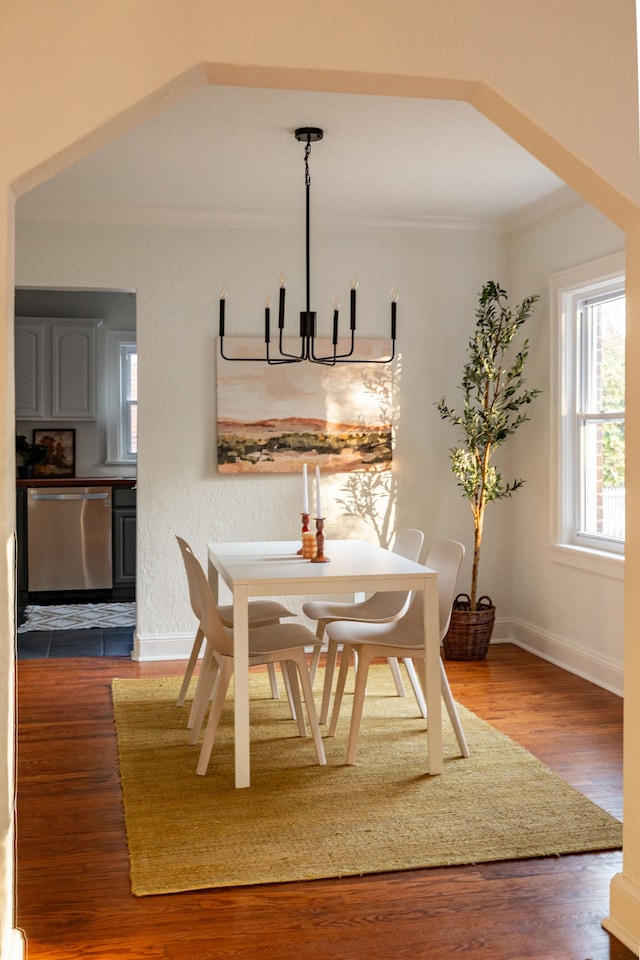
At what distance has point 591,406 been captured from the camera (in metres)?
5.15

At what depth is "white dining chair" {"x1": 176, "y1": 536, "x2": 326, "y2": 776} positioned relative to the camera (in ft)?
11.7

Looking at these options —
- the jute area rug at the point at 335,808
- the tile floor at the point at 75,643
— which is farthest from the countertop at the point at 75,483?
the jute area rug at the point at 335,808

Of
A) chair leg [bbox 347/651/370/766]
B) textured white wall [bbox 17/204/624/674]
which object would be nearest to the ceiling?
textured white wall [bbox 17/204/624/674]

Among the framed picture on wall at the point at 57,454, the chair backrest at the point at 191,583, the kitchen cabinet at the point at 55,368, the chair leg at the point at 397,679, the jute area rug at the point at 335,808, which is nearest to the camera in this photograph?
the jute area rug at the point at 335,808

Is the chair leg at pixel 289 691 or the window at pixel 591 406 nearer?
the chair leg at pixel 289 691

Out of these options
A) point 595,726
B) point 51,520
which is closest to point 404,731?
point 595,726

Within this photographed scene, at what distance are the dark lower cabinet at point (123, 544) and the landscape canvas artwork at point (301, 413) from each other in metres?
2.52

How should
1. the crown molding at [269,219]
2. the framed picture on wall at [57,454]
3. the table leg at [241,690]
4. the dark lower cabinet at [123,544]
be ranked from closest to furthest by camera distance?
the table leg at [241,690]
the crown molding at [269,219]
the dark lower cabinet at [123,544]
the framed picture on wall at [57,454]

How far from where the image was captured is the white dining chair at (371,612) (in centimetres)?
425

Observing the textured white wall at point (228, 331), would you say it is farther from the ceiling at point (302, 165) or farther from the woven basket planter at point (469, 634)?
the woven basket planter at point (469, 634)

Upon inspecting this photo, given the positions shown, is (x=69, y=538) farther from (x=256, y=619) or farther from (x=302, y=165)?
(x=302, y=165)

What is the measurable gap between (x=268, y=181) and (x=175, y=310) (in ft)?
3.23

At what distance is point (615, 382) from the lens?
4902 millimetres

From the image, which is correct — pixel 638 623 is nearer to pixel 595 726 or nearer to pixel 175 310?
pixel 595 726
